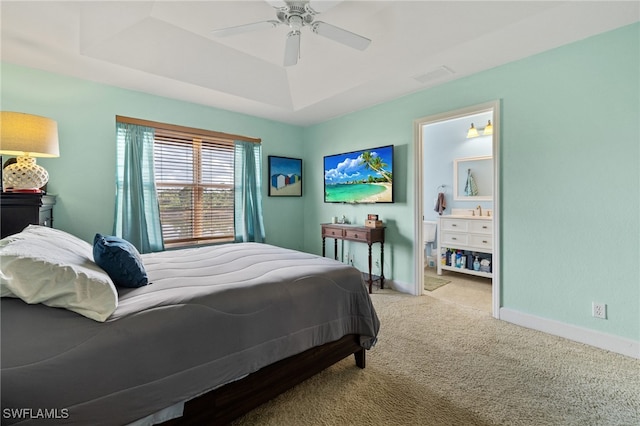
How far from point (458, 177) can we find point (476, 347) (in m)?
3.42

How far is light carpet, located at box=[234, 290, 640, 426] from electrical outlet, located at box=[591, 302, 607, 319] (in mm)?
278

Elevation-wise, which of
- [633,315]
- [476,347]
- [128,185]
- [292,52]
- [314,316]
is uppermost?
[292,52]

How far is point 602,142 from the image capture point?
2.32 m

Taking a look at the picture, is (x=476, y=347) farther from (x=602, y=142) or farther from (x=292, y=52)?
(x=292, y=52)

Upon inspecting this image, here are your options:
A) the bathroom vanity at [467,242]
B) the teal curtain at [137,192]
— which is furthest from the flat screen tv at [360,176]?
the teal curtain at [137,192]

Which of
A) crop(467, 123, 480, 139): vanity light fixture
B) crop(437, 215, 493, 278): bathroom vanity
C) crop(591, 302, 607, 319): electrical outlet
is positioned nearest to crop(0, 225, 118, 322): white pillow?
crop(591, 302, 607, 319): electrical outlet

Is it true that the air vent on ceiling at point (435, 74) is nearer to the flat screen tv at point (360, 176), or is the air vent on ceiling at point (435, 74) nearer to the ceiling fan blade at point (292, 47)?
the flat screen tv at point (360, 176)

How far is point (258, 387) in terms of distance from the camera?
1.53 m

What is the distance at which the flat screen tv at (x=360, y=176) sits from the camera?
3842mm

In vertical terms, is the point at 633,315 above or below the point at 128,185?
below

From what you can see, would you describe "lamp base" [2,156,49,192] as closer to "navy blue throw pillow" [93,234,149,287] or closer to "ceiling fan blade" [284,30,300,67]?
"navy blue throw pillow" [93,234,149,287]

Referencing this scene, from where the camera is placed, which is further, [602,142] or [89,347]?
[602,142]

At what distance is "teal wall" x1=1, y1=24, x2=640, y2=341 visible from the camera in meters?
2.24

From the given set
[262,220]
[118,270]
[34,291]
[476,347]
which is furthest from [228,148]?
[476,347]
